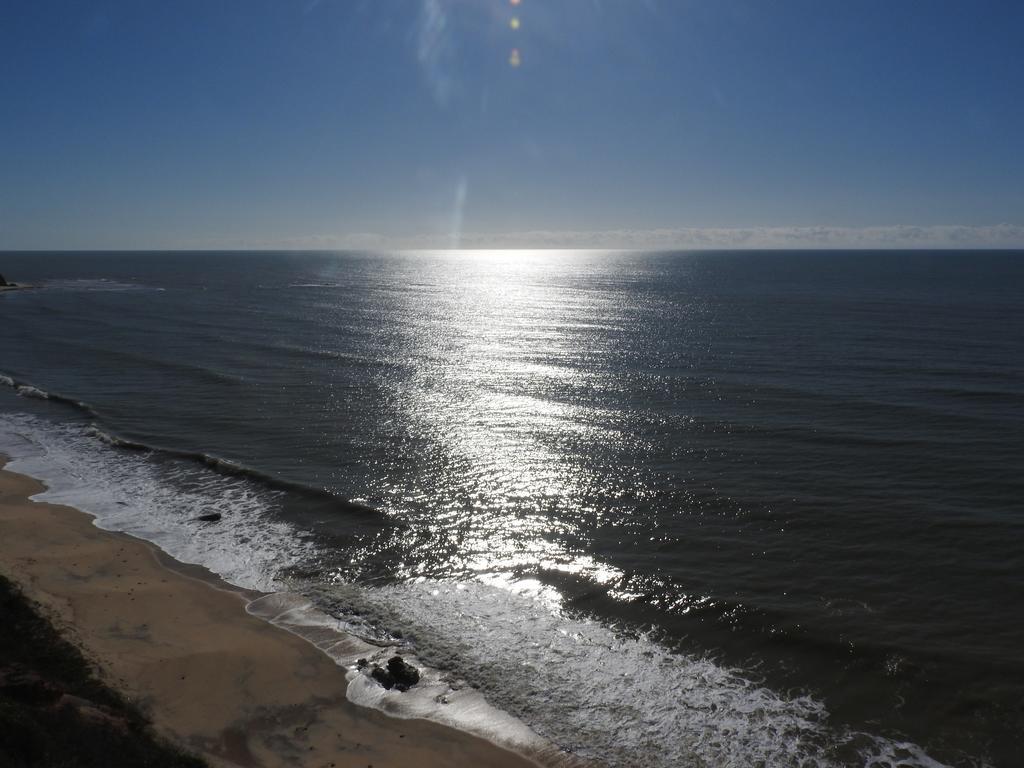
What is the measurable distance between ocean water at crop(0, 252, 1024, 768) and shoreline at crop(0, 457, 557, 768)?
115cm

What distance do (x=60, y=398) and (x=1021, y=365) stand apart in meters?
55.2

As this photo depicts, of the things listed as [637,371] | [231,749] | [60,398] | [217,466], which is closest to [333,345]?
[60,398]

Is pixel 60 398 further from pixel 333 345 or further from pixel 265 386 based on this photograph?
pixel 333 345

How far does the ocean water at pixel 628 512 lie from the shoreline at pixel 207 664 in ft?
3.76

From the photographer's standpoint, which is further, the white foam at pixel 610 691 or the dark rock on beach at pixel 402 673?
the dark rock on beach at pixel 402 673

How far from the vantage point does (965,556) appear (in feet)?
64.7

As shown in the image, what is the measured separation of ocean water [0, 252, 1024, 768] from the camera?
562 inches

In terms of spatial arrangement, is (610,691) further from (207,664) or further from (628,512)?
(628,512)

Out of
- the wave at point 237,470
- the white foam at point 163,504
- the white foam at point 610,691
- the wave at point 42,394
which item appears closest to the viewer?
the white foam at point 610,691

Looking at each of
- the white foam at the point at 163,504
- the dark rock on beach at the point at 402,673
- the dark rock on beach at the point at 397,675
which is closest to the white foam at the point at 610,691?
the dark rock on beach at the point at 397,675

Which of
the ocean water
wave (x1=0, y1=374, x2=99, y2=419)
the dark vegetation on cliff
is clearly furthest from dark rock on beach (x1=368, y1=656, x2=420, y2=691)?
wave (x1=0, y1=374, x2=99, y2=419)

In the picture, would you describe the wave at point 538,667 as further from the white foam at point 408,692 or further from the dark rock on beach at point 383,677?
the dark rock on beach at point 383,677

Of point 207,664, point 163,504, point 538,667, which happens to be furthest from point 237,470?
point 538,667

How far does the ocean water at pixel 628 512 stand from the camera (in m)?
14.3
